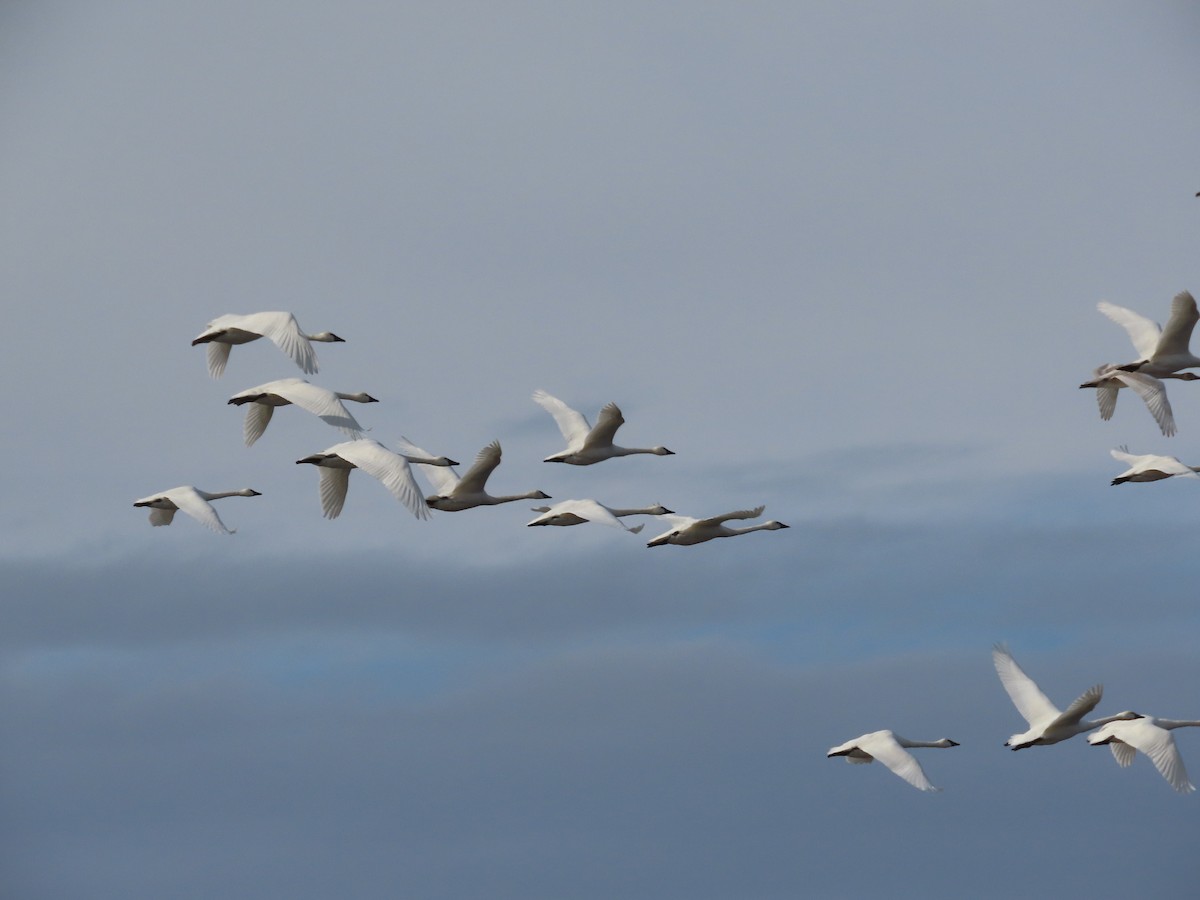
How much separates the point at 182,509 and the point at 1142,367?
76.9 feet

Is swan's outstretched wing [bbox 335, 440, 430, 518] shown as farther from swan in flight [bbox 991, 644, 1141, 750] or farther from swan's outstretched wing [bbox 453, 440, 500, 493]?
swan in flight [bbox 991, 644, 1141, 750]

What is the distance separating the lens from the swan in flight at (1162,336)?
184ft

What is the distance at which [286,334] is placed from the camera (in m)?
54.6

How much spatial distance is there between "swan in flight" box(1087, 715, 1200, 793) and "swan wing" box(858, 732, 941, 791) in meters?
4.26

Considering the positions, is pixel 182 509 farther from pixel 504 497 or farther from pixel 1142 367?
pixel 1142 367

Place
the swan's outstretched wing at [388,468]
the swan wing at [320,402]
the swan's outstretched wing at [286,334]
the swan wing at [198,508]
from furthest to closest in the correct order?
the swan wing at [198,508] → the swan wing at [320,402] → the swan's outstretched wing at [286,334] → the swan's outstretched wing at [388,468]

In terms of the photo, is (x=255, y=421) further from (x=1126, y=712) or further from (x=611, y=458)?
(x=1126, y=712)

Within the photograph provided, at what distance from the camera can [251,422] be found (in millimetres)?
59031

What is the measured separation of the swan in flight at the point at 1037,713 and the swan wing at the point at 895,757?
2389 millimetres

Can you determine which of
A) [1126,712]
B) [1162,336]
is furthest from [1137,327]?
[1126,712]

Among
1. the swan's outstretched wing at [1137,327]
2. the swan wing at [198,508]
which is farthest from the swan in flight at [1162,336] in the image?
the swan wing at [198,508]

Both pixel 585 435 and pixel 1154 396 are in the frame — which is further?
pixel 585 435

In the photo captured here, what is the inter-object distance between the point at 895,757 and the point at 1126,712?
643 centimetres

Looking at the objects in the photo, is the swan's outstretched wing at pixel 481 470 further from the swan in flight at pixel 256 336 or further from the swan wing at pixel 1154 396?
the swan wing at pixel 1154 396
